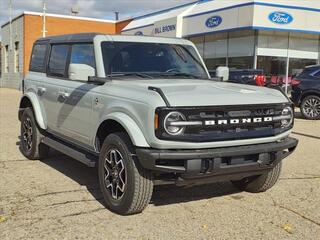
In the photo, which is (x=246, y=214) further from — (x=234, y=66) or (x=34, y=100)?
(x=234, y=66)

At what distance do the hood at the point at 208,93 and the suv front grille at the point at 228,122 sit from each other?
2.5 inches

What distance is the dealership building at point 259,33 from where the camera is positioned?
20219 millimetres

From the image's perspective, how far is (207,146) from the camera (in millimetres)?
4582

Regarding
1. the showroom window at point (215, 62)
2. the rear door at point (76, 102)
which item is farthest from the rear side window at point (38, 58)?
the showroom window at point (215, 62)

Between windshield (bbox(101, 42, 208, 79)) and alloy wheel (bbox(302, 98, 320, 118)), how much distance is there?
8.83 m

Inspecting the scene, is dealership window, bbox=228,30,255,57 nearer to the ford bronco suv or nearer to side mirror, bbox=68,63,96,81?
the ford bronco suv

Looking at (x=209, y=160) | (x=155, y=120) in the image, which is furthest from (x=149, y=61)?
(x=209, y=160)

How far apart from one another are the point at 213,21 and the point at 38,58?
1587cm

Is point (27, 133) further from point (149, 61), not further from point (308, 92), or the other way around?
point (308, 92)

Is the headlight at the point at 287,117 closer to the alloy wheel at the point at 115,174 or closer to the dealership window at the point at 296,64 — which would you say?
the alloy wheel at the point at 115,174

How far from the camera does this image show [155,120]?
14.6 feet

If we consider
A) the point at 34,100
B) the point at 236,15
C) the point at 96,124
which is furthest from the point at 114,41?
the point at 236,15

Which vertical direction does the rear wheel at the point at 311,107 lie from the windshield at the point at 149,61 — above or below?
below

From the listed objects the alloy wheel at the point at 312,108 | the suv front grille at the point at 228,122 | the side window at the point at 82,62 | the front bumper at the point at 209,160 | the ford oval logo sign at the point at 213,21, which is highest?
the ford oval logo sign at the point at 213,21
